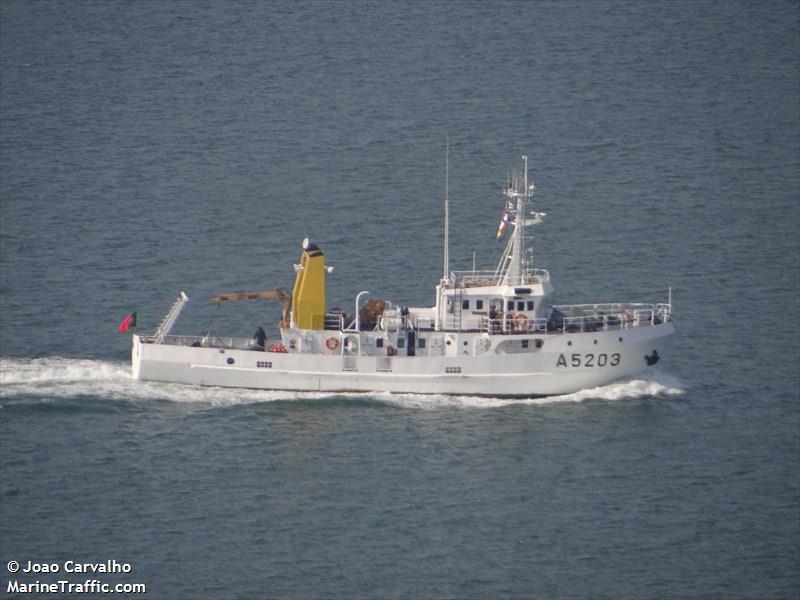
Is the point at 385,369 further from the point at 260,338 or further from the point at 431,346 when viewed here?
the point at 260,338

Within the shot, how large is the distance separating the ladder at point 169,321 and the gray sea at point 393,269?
7.34ft

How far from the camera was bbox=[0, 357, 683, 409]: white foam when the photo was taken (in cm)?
9244

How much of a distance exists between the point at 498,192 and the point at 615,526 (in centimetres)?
3689

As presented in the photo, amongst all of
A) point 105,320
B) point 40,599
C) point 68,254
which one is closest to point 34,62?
point 68,254

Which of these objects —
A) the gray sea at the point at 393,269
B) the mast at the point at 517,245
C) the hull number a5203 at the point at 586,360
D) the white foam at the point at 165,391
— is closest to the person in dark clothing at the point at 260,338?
the white foam at the point at 165,391

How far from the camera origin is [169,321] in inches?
3725

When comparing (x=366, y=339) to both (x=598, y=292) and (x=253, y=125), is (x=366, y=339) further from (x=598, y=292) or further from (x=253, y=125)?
(x=253, y=125)

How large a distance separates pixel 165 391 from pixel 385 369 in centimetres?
949

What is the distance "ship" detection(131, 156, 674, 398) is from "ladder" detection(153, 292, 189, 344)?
0.04 metres

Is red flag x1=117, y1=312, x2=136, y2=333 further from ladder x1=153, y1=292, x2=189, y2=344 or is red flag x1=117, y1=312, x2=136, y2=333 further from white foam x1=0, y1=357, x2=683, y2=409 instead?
white foam x1=0, y1=357, x2=683, y2=409

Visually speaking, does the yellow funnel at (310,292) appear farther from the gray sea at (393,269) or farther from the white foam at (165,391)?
the gray sea at (393,269)

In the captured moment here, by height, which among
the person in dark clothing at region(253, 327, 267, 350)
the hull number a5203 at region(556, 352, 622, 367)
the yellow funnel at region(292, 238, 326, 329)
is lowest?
the hull number a5203 at region(556, 352, 622, 367)

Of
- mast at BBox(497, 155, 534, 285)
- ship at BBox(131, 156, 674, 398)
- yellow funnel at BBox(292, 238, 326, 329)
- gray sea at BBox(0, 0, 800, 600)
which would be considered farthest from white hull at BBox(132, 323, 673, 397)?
mast at BBox(497, 155, 534, 285)

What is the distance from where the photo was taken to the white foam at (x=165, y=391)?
3639 inches
